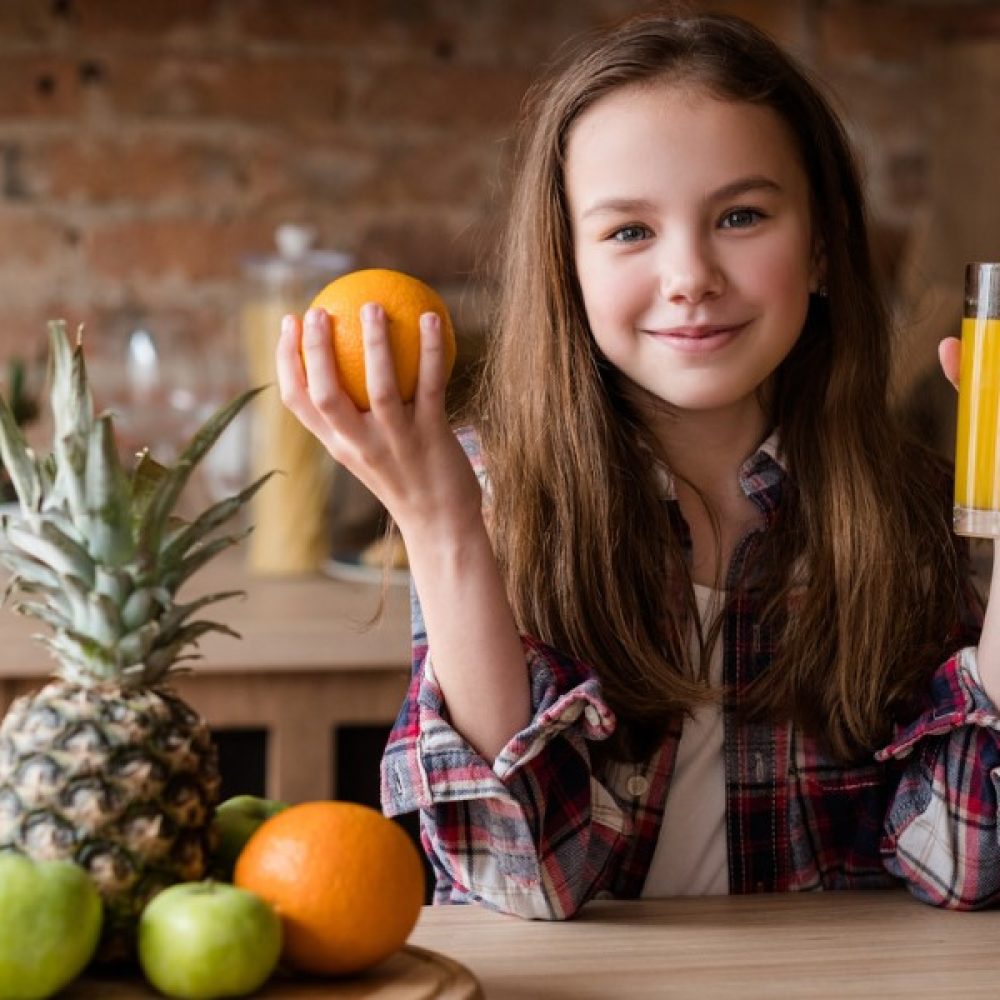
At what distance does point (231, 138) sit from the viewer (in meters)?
2.73

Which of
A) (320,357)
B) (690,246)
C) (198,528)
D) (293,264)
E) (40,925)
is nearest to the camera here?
(40,925)

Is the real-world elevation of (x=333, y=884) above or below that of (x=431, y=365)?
below

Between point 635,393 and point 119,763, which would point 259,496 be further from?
point 119,763

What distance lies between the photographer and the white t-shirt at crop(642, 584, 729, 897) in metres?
1.40

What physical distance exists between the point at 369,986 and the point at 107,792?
171 millimetres

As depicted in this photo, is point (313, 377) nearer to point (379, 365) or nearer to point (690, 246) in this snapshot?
point (379, 365)

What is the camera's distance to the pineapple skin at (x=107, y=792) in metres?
0.89

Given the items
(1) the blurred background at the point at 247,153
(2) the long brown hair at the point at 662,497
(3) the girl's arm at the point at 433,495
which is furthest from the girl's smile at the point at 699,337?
(1) the blurred background at the point at 247,153

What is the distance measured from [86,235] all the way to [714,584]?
1.56m

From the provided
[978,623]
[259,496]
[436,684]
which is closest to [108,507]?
[436,684]

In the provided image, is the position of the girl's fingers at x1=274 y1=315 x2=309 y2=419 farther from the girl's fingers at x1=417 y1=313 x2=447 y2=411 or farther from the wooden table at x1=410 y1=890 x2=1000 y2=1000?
the wooden table at x1=410 y1=890 x2=1000 y2=1000

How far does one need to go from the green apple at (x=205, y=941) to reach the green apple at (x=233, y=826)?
0.32ft

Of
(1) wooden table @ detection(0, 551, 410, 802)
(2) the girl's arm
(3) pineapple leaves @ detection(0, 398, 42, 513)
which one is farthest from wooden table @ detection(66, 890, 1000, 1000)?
(1) wooden table @ detection(0, 551, 410, 802)

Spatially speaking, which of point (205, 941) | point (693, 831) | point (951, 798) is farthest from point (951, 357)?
point (205, 941)
